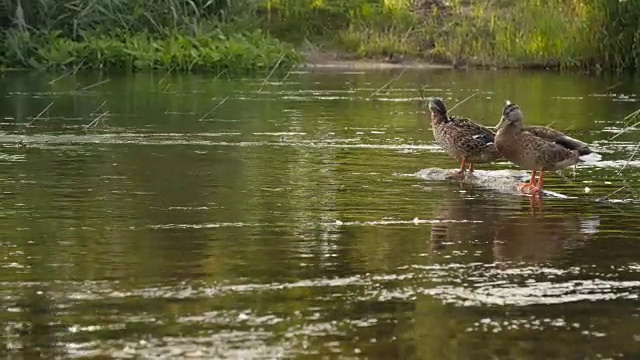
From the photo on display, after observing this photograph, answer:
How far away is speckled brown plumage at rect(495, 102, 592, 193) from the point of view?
494 inches

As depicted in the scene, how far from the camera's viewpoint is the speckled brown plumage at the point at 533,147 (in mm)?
12555

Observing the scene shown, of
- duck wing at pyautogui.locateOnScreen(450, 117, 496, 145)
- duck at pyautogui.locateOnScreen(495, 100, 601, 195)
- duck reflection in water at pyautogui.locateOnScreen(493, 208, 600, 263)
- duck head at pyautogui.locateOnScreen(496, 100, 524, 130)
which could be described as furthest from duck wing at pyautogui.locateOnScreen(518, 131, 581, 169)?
duck reflection in water at pyautogui.locateOnScreen(493, 208, 600, 263)

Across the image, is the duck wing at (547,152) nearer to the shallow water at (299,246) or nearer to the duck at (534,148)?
the duck at (534,148)

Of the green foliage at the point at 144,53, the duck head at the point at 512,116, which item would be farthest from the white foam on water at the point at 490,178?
the green foliage at the point at 144,53

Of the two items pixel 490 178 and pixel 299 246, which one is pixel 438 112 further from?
pixel 299 246

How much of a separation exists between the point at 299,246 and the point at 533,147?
3.63 metres

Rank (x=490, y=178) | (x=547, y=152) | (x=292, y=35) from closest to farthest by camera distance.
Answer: (x=547, y=152) → (x=490, y=178) → (x=292, y=35)

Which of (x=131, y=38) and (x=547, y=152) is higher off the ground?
(x=547, y=152)

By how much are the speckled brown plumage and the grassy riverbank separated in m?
15.3

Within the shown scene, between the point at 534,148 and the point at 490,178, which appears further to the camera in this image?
the point at 490,178

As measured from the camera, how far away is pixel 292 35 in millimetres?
34469

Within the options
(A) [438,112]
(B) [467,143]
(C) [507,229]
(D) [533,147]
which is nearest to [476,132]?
(B) [467,143]

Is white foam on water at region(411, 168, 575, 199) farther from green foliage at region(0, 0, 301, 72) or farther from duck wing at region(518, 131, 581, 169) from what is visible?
green foliage at region(0, 0, 301, 72)

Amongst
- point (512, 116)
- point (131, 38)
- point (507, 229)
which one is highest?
point (512, 116)
